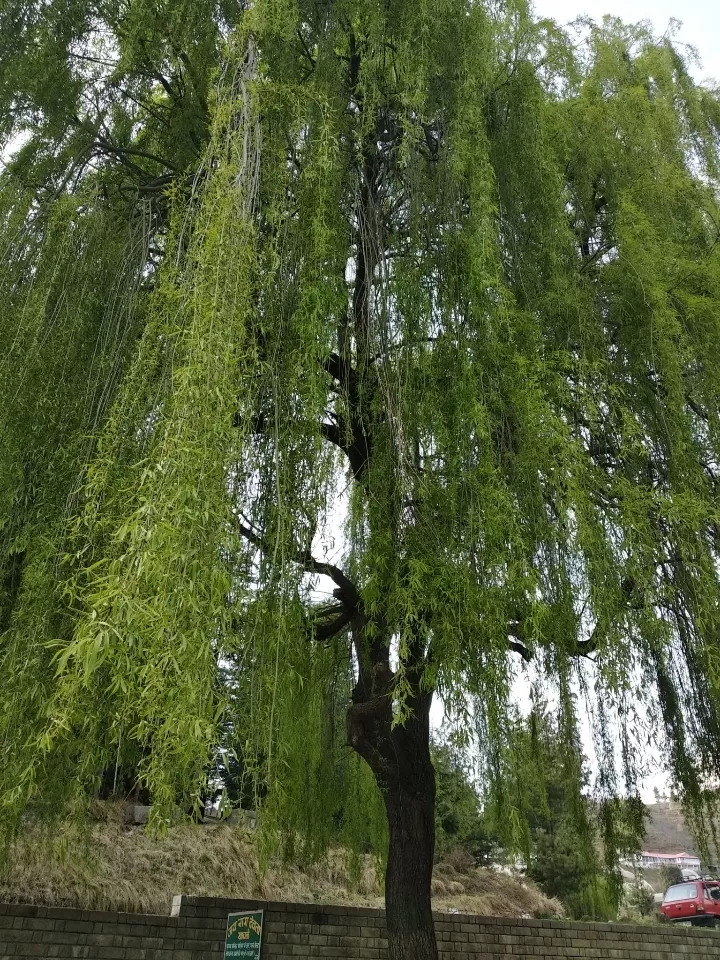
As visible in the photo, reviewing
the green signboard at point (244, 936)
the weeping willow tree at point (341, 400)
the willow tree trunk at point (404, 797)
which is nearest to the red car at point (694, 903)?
the weeping willow tree at point (341, 400)

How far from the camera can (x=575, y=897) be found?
8055 millimetres

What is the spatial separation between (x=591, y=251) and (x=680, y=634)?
7.43 ft

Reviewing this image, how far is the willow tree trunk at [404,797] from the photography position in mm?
3801

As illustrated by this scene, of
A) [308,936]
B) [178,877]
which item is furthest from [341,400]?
[178,877]

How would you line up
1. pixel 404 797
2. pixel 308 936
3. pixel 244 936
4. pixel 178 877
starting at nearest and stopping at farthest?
pixel 404 797 < pixel 244 936 < pixel 308 936 < pixel 178 877

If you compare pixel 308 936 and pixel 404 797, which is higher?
pixel 404 797

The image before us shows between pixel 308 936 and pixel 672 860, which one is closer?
pixel 308 936

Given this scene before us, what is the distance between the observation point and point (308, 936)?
4.83 m

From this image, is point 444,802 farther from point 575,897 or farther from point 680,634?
point 680,634

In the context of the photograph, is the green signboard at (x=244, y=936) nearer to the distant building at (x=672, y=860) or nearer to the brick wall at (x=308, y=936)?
the brick wall at (x=308, y=936)

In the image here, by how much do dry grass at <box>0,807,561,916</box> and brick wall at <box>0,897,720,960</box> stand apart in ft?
1.03

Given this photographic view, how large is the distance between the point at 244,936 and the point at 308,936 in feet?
2.60

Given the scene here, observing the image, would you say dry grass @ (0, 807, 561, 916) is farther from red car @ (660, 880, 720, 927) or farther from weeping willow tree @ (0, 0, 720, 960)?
red car @ (660, 880, 720, 927)

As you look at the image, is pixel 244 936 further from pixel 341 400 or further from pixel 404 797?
pixel 341 400
